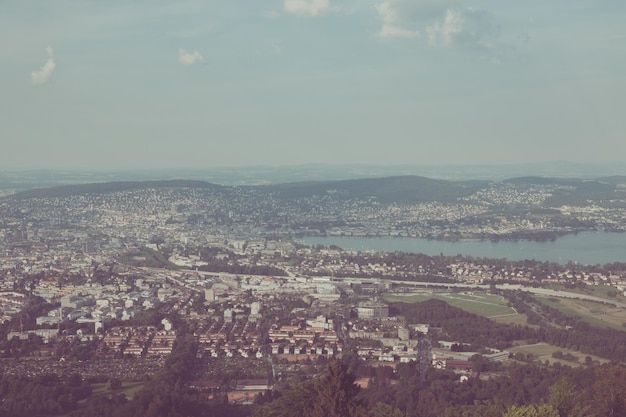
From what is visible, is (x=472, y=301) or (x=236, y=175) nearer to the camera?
(x=472, y=301)

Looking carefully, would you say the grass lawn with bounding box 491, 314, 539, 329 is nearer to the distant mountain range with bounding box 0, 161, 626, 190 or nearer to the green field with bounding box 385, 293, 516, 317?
the green field with bounding box 385, 293, 516, 317

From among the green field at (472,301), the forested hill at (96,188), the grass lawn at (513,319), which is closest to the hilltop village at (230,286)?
the green field at (472,301)

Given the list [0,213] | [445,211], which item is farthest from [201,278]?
[445,211]

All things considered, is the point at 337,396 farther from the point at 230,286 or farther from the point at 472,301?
the point at 230,286

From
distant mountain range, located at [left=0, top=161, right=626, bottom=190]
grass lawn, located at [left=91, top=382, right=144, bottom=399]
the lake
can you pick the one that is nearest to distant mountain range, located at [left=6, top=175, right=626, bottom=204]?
distant mountain range, located at [left=0, top=161, right=626, bottom=190]

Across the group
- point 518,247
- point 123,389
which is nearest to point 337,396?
point 123,389

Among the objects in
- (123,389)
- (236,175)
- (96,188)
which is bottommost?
(123,389)

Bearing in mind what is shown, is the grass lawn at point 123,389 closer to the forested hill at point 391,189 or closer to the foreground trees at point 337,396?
the foreground trees at point 337,396
